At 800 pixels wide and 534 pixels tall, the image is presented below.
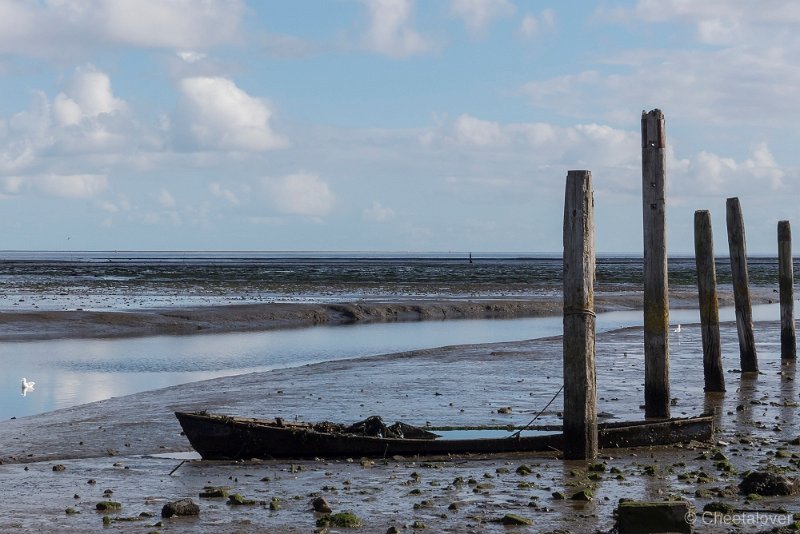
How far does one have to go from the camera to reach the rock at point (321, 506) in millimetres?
10352

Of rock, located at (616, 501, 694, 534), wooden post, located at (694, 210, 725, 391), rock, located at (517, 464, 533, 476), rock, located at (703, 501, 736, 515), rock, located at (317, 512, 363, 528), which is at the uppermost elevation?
wooden post, located at (694, 210, 725, 391)

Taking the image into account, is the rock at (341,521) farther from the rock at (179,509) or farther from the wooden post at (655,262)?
the wooden post at (655,262)

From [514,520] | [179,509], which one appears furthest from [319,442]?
[514,520]

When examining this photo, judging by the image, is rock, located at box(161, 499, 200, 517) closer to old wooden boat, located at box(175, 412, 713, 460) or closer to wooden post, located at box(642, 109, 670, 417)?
old wooden boat, located at box(175, 412, 713, 460)

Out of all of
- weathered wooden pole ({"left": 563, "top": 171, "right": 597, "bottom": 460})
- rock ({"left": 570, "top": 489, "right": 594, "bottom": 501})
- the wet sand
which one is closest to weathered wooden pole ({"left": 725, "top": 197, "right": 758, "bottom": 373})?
the wet sand

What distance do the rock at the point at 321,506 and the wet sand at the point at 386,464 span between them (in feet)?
0.29

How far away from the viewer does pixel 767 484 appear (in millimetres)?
10625

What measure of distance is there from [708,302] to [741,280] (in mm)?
2493

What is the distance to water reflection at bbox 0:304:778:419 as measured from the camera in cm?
2223

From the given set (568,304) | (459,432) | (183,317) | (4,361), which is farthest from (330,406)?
(183,317)

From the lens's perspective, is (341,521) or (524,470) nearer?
(341,521)

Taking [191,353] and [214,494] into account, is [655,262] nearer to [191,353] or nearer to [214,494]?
[214,494]

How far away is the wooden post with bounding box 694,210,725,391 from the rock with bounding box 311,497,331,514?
1082 centimetres

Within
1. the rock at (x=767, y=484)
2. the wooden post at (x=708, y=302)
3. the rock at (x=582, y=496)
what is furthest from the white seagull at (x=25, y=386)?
the rock at (x=767, y=484)
